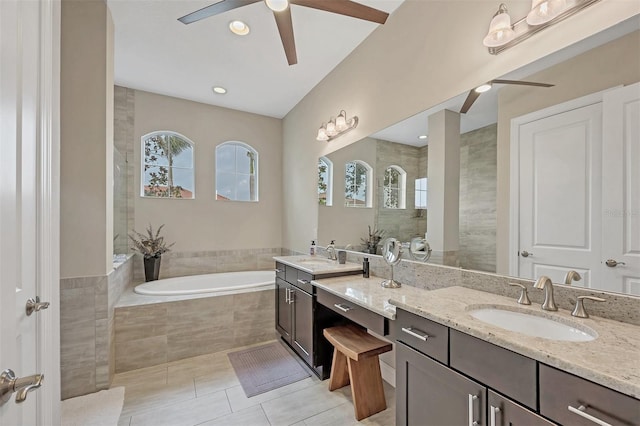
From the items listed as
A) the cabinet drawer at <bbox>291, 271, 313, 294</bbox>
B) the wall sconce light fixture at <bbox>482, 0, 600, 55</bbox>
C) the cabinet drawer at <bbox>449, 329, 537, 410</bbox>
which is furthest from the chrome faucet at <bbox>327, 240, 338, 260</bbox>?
the wall sconce light fixture at <bbox>482, 0, 600, 55</bbox>

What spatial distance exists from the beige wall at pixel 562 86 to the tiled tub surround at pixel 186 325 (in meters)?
2.42

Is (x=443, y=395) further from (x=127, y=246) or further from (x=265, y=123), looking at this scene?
(x=265, y=123)

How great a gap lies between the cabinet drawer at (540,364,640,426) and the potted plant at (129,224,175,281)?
374cm

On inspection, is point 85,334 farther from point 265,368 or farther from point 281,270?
point 281,270

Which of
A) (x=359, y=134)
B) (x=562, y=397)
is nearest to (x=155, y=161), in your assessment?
(x=359, y=134)

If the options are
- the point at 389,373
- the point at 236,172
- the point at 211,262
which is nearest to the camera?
the point at 389,373

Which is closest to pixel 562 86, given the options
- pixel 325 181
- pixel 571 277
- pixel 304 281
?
pixel 571 277

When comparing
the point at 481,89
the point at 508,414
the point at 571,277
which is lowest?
the point at 508,414

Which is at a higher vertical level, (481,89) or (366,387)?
(481,89)

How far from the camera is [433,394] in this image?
1162 millimetres

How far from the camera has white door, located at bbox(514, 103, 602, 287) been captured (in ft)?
3.78

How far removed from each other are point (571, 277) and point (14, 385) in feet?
6.49

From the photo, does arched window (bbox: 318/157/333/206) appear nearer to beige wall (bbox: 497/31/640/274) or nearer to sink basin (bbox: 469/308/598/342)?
beige wall (bbox: 497/31/640/274)

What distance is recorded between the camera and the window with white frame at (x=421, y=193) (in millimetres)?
1967
